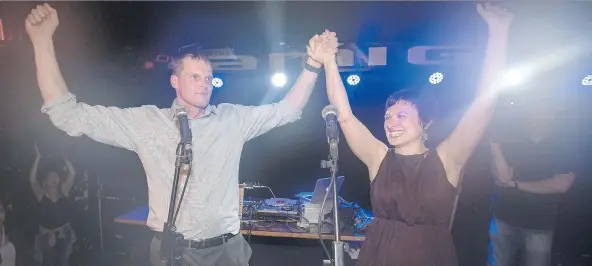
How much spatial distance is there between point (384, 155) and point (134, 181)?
2.91m

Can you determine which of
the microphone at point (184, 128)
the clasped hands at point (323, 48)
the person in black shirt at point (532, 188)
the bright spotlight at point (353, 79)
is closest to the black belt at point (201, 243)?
the microphone at point (184, 128)

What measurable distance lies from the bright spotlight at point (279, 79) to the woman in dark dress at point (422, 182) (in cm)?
175

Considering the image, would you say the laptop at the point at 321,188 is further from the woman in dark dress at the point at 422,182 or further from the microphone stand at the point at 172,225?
the microphone stand at the point at 172,225

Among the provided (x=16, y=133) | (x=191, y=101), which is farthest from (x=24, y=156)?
(x=191, y=101)

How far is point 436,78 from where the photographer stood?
4.48 m

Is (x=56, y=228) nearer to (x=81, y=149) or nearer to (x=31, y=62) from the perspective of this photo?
(x=81, y=149)

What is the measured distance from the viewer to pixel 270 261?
14.8ft

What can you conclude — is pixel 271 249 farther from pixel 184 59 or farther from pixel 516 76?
pixel 516 76

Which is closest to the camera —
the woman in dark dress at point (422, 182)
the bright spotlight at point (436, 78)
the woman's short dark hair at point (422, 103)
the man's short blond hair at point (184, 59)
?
the woman in dark dress at point (422, 182)

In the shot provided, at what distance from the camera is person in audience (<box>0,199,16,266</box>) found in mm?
3688

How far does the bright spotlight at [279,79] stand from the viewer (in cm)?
400

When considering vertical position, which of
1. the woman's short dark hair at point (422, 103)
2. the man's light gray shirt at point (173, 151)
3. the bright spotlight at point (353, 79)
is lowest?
the man's light gray shirt at point (173, 151)

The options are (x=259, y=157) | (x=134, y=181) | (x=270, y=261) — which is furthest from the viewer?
(x=259, y=157)

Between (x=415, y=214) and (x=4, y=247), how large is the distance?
12.5 ft
